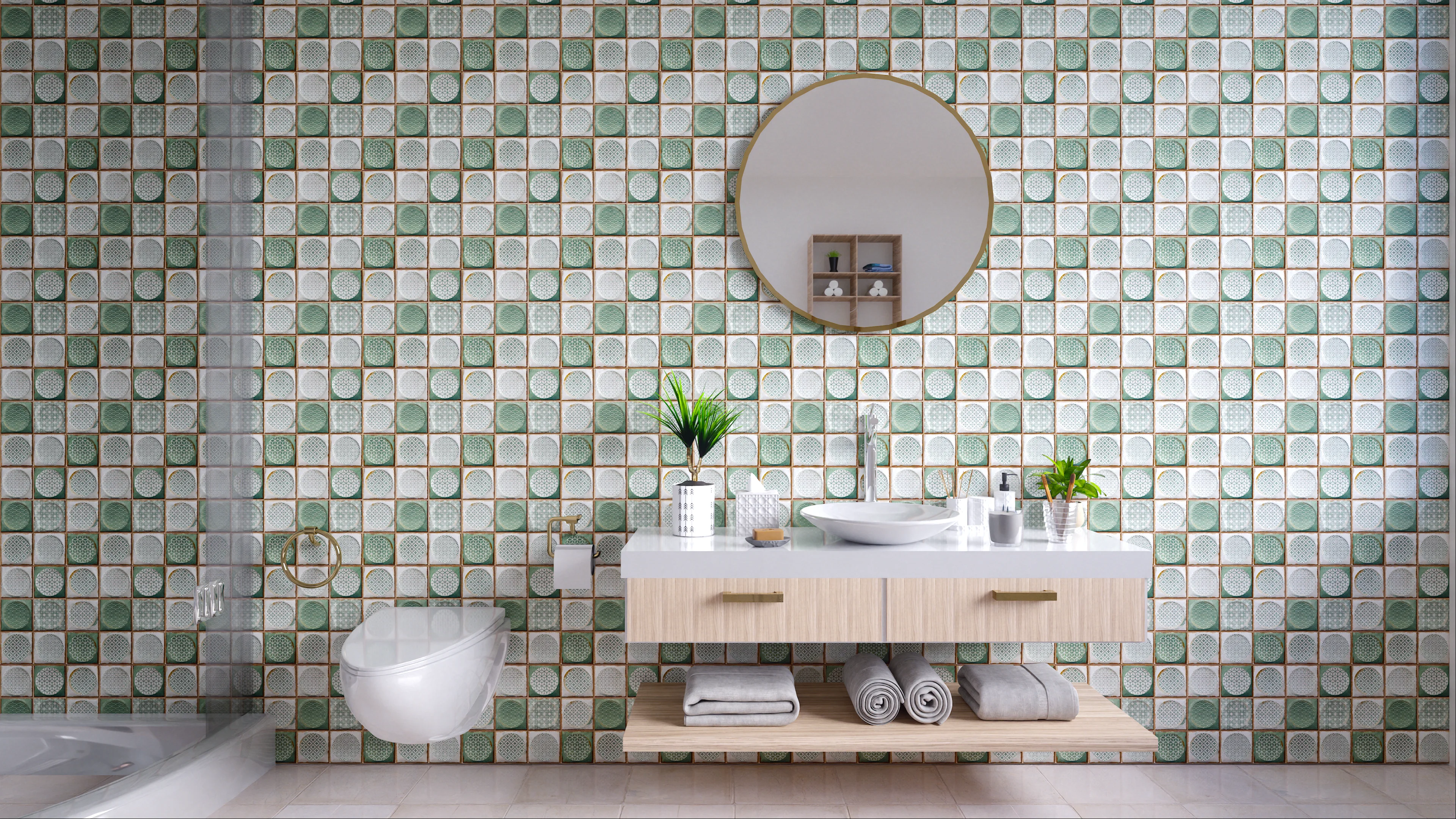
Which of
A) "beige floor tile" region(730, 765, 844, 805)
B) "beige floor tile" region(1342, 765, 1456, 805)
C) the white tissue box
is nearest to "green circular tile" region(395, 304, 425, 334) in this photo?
the white tissue box

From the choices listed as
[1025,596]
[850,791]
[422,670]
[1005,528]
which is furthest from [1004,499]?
[422,670]

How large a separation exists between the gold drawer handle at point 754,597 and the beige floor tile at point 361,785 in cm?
88

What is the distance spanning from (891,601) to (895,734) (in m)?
0.32

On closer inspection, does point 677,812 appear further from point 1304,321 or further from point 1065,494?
point 1304,321

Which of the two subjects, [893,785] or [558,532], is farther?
[558,532]

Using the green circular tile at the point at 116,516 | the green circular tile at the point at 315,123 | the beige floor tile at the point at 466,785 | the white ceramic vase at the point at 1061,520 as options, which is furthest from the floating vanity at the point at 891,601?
the green circular tile at the point at 315,123

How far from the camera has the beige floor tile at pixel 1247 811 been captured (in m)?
2.09

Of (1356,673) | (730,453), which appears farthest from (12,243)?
(1356,673)

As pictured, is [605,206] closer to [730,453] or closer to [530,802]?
[730,453]

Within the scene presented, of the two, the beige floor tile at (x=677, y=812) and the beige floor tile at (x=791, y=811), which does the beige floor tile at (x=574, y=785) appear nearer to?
the beige floor tile at (x=677, y=812)

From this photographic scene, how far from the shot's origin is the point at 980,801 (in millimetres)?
2172

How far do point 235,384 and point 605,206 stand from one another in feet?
3.68

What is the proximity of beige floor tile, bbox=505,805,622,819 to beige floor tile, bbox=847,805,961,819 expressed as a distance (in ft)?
1.98

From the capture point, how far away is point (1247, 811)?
213 centimetres
